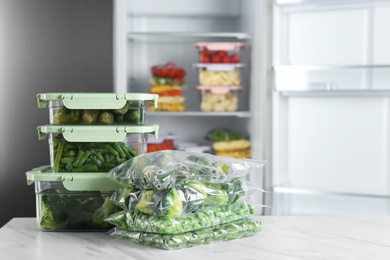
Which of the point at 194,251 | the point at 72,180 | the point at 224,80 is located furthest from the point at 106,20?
the point at 194,251

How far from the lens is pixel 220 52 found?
2.87 metres

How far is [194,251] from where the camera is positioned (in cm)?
103

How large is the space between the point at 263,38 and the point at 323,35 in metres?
0.31

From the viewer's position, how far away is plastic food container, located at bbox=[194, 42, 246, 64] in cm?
286

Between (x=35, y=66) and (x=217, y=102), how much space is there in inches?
45.5

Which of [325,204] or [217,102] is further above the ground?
[217,102]

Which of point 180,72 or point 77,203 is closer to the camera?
point 77,203

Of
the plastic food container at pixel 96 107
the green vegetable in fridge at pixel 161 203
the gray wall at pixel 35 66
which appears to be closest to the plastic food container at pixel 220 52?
the gray wall at pixel 35 66

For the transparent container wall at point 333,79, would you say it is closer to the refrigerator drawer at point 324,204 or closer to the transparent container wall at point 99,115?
the refrigerator drawer at point 324,204

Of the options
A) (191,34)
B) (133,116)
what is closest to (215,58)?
(191,34)

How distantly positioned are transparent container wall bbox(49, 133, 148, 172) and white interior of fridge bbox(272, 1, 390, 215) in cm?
158

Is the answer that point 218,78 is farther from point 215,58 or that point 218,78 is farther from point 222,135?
point 222,135

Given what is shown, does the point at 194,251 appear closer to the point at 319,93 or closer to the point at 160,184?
the point at 160,184

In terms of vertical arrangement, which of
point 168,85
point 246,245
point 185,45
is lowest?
point 246,245
